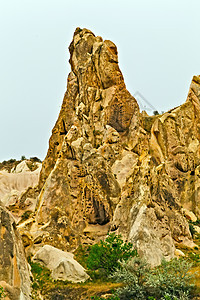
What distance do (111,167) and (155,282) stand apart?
19.2m

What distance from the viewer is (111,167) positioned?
1261 inches

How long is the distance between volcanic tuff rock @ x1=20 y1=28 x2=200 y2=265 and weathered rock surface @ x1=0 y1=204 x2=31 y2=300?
711 centimetres

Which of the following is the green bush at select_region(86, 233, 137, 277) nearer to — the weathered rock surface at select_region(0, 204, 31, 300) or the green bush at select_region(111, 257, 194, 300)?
the green bush at select_region(111, 257, 194, 300)

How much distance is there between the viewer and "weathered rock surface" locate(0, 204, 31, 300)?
11.6 m

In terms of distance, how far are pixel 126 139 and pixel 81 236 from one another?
13.9 m

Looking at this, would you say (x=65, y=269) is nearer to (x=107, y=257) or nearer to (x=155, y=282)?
(x=107, y=257)

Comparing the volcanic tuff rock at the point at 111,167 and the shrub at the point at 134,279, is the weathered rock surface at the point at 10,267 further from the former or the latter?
the volcanic tuff rock at the point at 111,167

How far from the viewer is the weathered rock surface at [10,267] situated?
38.0 ft

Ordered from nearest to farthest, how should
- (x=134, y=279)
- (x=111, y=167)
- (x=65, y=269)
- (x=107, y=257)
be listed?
(x=134, y=279), (x=65, y=269), (x=107, y=257), (x=111, y=167)

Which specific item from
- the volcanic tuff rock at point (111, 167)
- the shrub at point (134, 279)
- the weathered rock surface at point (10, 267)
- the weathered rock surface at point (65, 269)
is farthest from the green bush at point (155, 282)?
the volcanic tuff rock at point (111, 167)

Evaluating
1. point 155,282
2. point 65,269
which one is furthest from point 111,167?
point 155,282

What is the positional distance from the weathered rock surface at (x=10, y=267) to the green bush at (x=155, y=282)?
11.9ft

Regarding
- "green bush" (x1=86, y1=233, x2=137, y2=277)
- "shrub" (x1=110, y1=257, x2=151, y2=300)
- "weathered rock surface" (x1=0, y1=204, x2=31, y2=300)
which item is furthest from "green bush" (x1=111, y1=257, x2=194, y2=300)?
"weathered rock surface" (x1=0, y1=204, x2=31, y2=300)

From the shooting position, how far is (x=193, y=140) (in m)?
43.4
